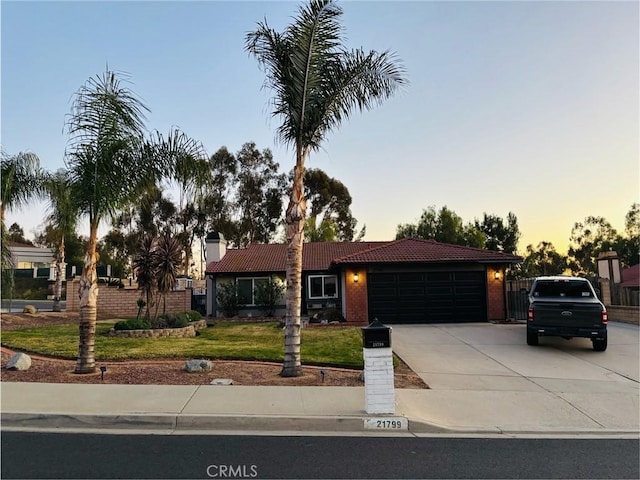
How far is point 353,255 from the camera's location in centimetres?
2056

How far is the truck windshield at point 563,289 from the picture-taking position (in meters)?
12.8

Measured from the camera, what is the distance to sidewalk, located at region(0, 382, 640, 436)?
5.99 m

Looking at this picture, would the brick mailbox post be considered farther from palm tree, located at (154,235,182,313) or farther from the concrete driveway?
palm tree, located at (154,235,182,313)

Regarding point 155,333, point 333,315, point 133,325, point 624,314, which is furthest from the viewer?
point 333,315

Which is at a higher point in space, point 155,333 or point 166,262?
point 166,262

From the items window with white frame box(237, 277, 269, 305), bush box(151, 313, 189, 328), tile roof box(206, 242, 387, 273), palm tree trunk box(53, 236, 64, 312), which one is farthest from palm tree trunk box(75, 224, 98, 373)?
palm tree trunk box(53, 236, 64, 312)

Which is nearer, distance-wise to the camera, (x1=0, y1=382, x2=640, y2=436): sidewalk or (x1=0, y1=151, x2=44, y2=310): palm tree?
(x1=0, y1=382, x2=640, y2=436): sidewalk

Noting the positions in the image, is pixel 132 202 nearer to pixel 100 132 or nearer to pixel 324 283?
pixel 100 132

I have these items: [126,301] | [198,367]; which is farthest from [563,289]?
[126,301]

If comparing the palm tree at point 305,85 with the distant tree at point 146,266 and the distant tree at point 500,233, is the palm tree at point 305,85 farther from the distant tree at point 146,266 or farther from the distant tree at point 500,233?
the distant tree at point 500,233

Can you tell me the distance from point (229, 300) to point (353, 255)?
22.1 feet

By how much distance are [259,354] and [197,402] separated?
12.9 ft

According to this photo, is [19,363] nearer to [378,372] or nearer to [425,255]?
[378,372]

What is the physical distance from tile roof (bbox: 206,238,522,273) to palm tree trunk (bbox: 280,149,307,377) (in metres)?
11.0
